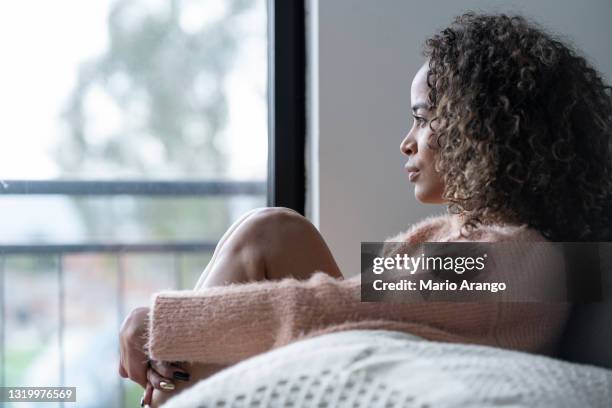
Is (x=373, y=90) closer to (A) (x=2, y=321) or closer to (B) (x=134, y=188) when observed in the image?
(B) (x=134, y=188)

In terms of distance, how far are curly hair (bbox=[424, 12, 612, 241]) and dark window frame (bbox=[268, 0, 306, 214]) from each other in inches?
18.6

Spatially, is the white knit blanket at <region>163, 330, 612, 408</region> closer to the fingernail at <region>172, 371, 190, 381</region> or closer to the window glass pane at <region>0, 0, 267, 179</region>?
the fingernail at <region>172, 371, 190, 381</region>

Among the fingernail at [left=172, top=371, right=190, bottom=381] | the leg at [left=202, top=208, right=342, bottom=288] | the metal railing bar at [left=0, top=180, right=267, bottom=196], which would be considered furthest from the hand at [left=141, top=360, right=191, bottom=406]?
the metal railing bar at [left=0, top=180, right=267, bottom=196]

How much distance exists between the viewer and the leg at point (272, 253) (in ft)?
3.14

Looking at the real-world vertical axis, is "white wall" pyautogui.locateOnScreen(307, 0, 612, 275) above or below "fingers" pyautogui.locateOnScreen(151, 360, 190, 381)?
above

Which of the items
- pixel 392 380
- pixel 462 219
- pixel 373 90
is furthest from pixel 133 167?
pixel 392 380

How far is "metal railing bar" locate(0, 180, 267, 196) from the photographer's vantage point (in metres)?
1.39

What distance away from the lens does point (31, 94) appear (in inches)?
55.1

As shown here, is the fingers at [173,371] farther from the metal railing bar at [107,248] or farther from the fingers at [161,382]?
the metal railing bar at [107,248]

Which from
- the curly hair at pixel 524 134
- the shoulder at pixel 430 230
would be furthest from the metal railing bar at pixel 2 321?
the curly hair at pixel 524 134

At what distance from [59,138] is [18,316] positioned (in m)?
0.33

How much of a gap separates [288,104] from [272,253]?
1.72ft

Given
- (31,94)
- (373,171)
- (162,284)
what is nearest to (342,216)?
(373,171)

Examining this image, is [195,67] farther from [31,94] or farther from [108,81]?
[31,94]
